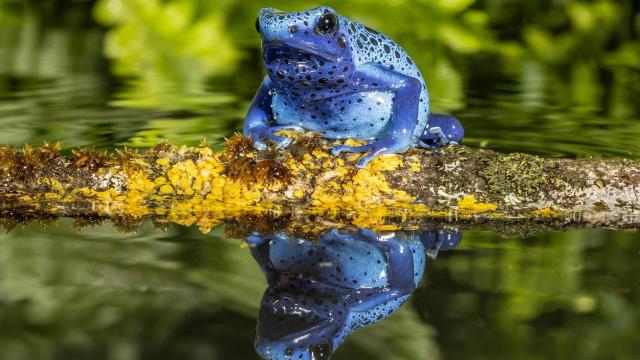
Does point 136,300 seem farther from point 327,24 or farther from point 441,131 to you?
point 441,131

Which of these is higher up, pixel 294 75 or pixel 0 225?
pixel 294 75

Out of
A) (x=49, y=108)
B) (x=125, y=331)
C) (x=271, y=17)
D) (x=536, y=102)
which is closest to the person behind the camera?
(x=125, y=331)

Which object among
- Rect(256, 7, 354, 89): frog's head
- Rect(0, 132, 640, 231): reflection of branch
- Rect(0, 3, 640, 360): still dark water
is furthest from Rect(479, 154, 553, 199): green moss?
Rect(256, 7, 354, 89): frog's head

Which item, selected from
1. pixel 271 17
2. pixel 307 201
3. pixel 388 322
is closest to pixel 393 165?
pixel 307 201

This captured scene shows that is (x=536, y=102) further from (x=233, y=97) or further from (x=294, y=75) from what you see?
(x=294, y=75)

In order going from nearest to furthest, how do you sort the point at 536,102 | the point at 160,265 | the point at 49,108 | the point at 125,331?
the point at 125,331 → the point at 160,265 → the point at 49,108 → the point at 536,102

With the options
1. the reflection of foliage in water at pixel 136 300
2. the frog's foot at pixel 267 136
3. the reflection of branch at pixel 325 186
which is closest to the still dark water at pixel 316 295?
the reflection of foliage in water at pixel 136 300

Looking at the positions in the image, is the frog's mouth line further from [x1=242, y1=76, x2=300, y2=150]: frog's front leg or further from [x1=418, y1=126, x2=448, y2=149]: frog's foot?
[x1=418, y1=126, x2=448, y2=149]: frog's foot
